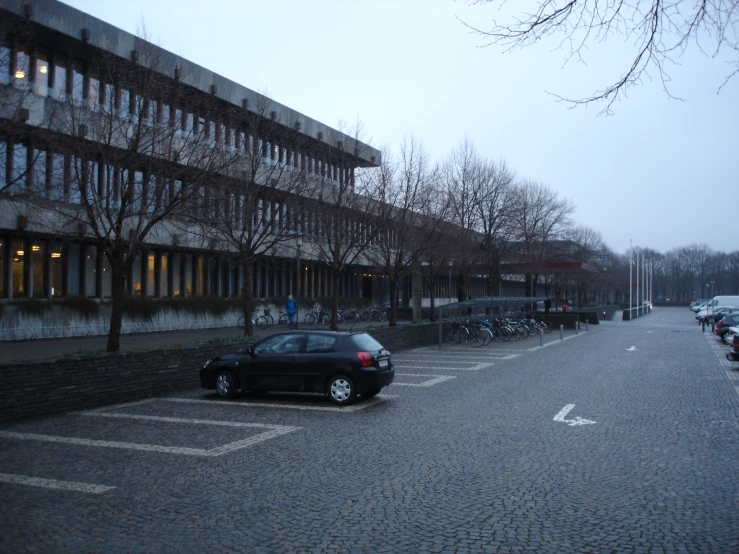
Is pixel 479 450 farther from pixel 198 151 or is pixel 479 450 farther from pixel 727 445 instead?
pixel 198 151

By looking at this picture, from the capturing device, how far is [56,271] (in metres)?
25.4

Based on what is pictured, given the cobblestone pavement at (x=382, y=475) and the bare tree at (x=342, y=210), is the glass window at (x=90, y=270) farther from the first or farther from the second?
the cobblestone pavement at (x=382, y=475)

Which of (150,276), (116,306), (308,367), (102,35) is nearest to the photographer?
(308,367)

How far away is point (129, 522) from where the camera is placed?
19.3 ft

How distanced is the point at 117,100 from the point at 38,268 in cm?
1209

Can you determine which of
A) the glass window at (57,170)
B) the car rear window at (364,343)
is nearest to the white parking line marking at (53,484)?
the car rear window at (364,343)

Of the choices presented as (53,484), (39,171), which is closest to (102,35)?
(39,171)

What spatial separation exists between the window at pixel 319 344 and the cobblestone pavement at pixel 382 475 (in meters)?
1.03

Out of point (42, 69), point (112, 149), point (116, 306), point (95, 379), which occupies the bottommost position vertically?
point (95, 379)

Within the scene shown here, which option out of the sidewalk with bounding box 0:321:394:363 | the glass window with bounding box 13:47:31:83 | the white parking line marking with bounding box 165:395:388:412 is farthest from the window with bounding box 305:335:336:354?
the glass window with bounding box 13:47:31:83

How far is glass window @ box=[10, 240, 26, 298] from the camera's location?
23.8 meters

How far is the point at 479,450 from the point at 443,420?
2231 millimetres

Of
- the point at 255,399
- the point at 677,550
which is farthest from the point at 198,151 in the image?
the point at 677,550

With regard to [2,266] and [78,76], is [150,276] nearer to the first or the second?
[2,266]
